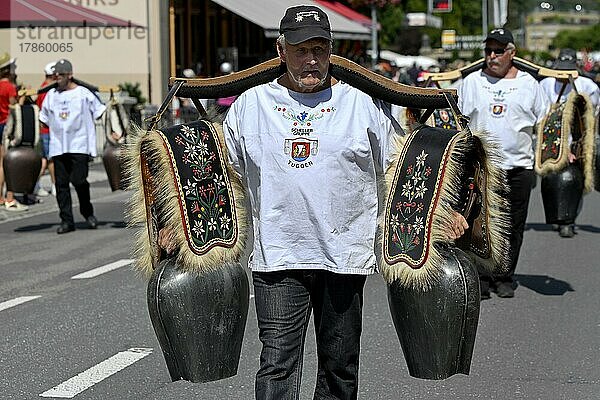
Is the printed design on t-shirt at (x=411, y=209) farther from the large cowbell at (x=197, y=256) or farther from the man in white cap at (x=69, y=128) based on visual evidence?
the man in white cap at (x=69, y=128)

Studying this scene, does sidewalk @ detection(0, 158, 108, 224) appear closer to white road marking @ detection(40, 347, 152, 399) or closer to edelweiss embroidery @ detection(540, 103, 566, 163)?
edelweiss embroidery @ detection(540, 103, 566, 163)

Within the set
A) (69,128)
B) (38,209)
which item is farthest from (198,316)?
(38,209)

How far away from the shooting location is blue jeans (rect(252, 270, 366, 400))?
449 centimetres

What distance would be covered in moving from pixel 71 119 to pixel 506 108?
543cm

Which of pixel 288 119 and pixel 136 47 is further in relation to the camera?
pixel 136 47

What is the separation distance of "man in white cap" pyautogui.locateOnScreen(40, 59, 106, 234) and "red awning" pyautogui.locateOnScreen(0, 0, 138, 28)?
935 cm

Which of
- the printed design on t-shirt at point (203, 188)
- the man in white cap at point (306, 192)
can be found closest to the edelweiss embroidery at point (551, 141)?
the man in white cap at point (306, 192)

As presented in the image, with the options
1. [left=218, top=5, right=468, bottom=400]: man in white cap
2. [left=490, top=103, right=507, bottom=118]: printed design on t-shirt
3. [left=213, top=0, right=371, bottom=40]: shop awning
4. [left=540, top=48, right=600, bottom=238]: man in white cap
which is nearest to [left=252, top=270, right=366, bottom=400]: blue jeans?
[left=218, top=5, right=468, bottom=400]: man in white cap

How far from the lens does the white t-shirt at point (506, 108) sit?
819cm

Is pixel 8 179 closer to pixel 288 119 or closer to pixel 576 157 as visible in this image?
pixel 576 157

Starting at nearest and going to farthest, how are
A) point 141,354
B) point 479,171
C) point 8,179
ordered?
point 479,171 < point 141,354 < point 8,179

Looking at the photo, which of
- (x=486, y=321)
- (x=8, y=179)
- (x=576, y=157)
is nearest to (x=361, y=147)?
(x=486, y=321)

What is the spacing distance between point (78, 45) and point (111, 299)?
59.9 feet

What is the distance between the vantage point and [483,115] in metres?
8.20
